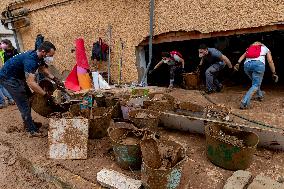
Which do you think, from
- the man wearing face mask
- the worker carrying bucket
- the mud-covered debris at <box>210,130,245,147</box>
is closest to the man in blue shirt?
the worker carrying bucket

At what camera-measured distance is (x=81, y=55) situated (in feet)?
28.6

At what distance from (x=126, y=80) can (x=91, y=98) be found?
3185 mm

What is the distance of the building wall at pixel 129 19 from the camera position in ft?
20.4

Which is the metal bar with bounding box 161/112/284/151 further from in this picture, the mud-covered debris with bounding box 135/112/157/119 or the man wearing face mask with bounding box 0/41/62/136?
the man wearing face mask with bounding box 0/41/62/136

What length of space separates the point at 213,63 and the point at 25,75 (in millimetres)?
5403

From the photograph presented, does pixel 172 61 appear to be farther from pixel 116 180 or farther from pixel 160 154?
pixel 116 180

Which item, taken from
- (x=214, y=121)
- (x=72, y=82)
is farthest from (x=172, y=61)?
(x=214, y=121)

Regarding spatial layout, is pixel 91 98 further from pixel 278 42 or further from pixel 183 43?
pixel 278 42

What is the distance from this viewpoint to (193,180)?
3631 mm

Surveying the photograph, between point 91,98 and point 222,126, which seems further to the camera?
point 91,98

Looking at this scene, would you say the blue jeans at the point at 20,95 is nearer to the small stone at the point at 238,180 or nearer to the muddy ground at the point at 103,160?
the muddy ground at the point at 103,160

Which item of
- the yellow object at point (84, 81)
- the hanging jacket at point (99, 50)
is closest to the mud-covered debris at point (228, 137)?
the yellow object at point (84, 81)

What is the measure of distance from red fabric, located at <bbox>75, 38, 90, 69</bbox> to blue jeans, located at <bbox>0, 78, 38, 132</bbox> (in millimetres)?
3457

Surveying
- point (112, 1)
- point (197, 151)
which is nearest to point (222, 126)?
point (197, 151)
